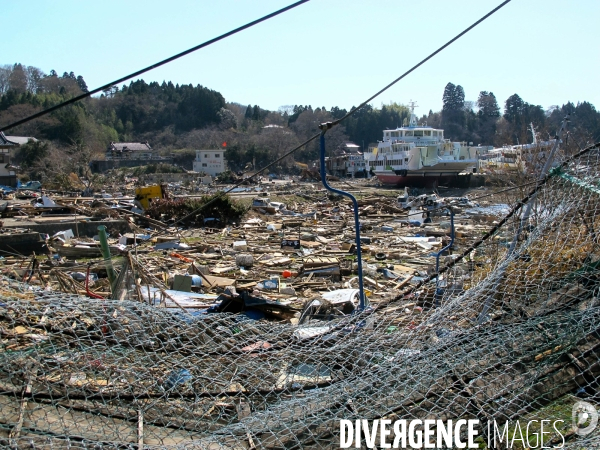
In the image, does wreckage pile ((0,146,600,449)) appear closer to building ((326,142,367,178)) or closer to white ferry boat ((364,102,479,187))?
white ferry boat ((364,102,479,187))

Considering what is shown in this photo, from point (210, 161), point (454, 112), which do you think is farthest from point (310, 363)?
point (454, 112)

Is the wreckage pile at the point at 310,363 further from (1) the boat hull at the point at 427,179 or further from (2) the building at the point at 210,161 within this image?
(2) the building at the point at 210,161

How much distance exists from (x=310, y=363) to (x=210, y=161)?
43738mm

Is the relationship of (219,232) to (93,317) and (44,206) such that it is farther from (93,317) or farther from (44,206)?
(93,317)

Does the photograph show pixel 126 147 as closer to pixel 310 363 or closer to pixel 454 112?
pixel 454 112

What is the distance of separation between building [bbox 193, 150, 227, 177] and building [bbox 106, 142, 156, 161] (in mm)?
5513

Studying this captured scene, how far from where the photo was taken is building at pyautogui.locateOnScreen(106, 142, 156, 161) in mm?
48228

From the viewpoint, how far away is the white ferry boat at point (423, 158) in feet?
111

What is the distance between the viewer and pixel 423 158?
34.0 meters

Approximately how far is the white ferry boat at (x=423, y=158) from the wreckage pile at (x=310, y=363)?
31243 mm

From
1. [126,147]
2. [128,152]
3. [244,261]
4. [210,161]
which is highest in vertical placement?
[126,147]

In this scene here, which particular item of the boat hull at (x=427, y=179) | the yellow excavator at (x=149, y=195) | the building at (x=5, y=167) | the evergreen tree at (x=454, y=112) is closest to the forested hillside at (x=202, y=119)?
the evergreen tree at (x=454, y=112)

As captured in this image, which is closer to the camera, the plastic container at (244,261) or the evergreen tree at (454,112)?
the plastic container at (244,261)

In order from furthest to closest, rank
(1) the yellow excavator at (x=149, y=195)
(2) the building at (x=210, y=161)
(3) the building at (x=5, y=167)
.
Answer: (2) the building at (x=210, y=161) < (3) the building at (x=5, y=167) < (1) the yellow excavator at (x=149, y=195)
